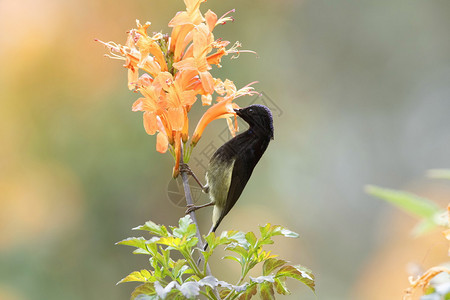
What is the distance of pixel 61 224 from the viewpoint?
4.30m

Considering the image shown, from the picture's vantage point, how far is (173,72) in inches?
48.1

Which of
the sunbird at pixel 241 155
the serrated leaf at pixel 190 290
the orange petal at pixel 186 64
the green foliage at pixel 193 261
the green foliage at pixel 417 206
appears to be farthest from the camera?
the sunbird at pixel 241 155

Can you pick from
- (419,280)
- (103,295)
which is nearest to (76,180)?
(103,295)

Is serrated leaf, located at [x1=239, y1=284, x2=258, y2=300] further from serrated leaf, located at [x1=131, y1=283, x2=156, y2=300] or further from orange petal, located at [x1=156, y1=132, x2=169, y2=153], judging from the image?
orange petal, located at [x1=156, y1=132, x2=169, y2=153]

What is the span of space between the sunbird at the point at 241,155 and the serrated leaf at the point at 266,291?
A: 20cm

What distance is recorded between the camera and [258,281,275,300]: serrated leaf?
42.6 inches

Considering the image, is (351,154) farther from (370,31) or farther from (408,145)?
(370,31)

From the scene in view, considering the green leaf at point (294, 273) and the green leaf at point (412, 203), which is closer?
the green leaf at point (412, 203)

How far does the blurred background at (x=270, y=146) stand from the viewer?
4.27 m

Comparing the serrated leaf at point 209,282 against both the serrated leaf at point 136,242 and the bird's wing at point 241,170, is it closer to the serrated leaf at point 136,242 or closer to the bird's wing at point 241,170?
the serrated leaf at point 136,242

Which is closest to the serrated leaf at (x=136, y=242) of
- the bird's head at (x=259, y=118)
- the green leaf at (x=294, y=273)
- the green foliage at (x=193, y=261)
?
the green foliage at (x=193, y=261)

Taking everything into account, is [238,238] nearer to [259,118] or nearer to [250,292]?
[250,292]

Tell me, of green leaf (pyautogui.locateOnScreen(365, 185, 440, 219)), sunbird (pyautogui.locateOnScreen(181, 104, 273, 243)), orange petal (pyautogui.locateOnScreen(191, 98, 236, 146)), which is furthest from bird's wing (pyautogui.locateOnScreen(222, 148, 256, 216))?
green leaf (pyautogui.locateOnScreen(365, 185, 440, 219))

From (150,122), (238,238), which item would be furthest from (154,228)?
(150,122)
